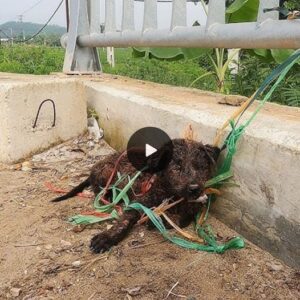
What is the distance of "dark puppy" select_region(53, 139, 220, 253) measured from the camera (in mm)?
2498

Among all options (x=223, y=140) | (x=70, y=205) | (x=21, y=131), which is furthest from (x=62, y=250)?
(x=21, y=131)

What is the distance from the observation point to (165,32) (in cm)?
404

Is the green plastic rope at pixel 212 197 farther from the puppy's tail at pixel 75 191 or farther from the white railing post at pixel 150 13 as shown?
the white railing post at pixel 150 13

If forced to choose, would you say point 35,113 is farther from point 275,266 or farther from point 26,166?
point 275,266

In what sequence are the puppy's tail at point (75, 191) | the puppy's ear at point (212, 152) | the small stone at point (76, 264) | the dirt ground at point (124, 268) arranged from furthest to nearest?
the puppy's tail at point (75, 191) → the puppy's ear at point (212, 152) → the small stone at point (76, 264) → the dirt ground at point (124, 268)

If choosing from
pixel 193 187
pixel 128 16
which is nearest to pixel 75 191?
pixel 193 187

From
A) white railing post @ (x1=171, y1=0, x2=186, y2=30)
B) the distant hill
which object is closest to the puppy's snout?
white railing post @ (x1=171, y1=0, x2=186, y2=30)

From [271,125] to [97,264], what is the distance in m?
1.13

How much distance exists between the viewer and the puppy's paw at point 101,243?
96.7 inches

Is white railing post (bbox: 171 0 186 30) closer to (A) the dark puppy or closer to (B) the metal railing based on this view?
(B) the metal railing

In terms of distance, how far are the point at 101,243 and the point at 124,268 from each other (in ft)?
0.78

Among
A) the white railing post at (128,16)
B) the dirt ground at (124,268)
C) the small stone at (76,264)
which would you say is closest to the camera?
the dirt ground at (124,268)

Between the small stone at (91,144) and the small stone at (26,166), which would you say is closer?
the small stone at (26,166)

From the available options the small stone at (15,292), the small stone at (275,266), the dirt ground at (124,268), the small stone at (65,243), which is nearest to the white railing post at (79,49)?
the dirt ground at (124,268)
